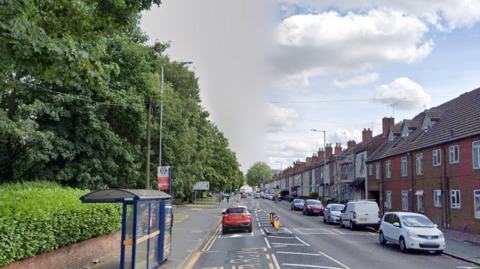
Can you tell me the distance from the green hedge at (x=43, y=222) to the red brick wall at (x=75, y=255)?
137 millimetres

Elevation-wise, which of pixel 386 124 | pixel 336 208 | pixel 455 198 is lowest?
pixel 336 208

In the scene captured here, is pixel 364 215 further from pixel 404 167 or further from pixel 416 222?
pixel 404 167

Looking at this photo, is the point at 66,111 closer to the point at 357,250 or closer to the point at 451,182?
the point at 357,250

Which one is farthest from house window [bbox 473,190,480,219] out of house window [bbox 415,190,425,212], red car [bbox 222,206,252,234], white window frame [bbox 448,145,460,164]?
red car [bbox 222,206,252,234]

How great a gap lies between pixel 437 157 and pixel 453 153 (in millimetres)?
2031

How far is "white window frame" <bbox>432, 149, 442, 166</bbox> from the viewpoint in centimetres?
2703

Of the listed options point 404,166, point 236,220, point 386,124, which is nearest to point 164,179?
point 236,220

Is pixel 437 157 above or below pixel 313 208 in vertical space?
above

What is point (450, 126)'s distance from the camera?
27297 millimetres

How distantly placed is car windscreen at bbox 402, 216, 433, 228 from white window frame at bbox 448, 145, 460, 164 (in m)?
9.95

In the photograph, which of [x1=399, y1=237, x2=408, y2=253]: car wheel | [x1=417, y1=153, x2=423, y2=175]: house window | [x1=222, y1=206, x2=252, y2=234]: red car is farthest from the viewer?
[x1=417, y1=153, x2=423, y2=175]: house window

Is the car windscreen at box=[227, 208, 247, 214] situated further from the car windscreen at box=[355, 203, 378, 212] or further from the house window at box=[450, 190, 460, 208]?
the house window at box=[450, 190, 460, 208]

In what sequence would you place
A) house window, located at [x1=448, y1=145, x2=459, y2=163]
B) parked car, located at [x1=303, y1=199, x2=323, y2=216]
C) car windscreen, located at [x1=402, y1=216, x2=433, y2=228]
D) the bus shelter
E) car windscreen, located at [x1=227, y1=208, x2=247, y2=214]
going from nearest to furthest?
the bus shelter → car windscreen, located at [x1=402, y1=216, x2=433, y2=228] → car windscreen, located at [x1=227, y1=208, x2=247, y2=214] → house window, located at [x1=448, y1=145, x2=459, y2=163] → parked car, located at [x1=303, y1=199, x2=323, y2=216]

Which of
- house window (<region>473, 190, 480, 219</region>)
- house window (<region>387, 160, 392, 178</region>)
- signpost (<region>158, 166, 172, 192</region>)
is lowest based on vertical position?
house window (<region>473, 190, 480, 219</region>)
